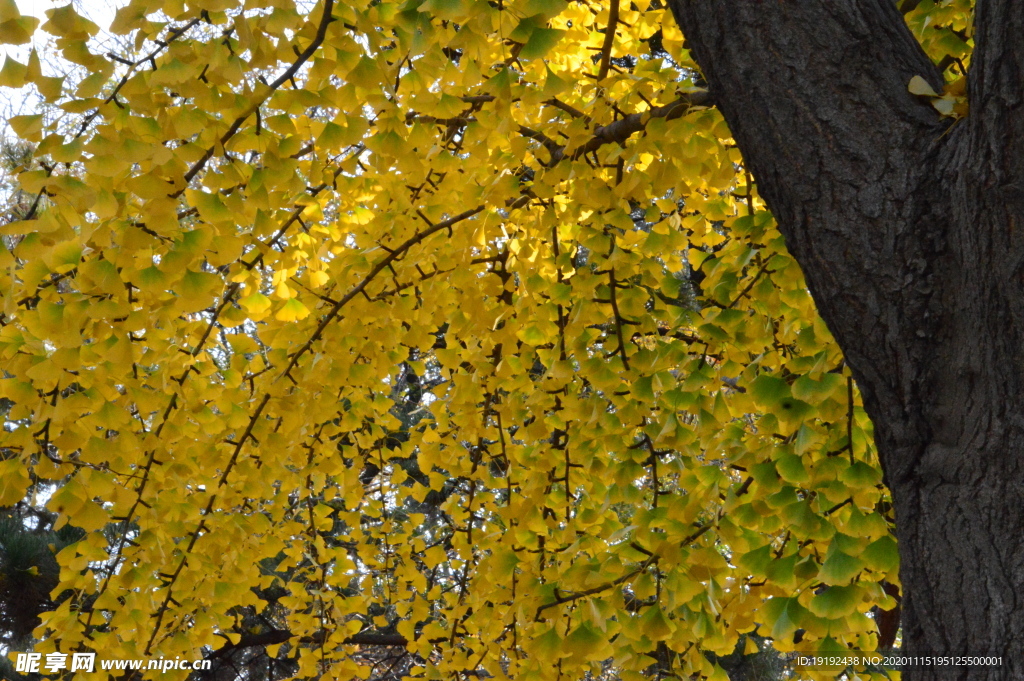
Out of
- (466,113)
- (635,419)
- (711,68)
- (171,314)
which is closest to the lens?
(711,68)

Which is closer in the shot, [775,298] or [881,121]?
[881,121]

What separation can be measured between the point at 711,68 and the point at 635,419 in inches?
Result: 28.2

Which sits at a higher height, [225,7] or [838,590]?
[225,7]

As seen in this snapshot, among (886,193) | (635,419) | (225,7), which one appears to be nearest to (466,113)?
(635,419)

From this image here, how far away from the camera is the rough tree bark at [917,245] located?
94 cm

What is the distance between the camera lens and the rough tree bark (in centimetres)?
94

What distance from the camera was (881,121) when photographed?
3.52 feet

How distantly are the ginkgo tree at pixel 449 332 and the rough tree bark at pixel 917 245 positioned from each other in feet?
0.18

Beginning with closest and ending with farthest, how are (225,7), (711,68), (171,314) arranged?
1. (225,7)
2. (711,68)
3. (171,314)

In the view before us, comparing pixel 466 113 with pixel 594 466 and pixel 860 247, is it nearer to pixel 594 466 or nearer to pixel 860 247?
pixel 594 466

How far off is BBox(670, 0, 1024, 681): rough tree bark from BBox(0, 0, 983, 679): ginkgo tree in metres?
0.05

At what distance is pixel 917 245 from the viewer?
102cm

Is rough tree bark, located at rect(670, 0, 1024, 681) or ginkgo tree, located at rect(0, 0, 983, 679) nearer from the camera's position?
rough tree bark, located at rect(670, 0, 1024, 681)

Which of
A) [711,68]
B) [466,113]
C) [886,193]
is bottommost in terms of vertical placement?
[886,193]
